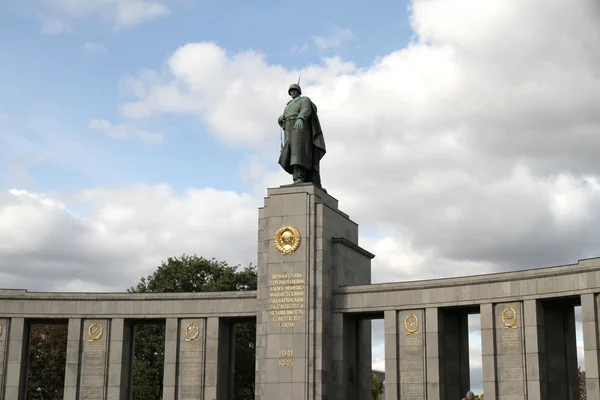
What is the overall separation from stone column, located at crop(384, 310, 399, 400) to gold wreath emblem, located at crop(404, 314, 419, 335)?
1.62 ft

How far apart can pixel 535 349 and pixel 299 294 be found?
10524 millimetres

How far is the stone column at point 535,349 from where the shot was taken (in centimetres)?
3422

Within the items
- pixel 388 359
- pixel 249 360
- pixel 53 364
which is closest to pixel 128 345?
pixel 388 359

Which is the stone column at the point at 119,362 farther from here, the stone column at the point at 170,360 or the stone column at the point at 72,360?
the stone column at the point at 170,360

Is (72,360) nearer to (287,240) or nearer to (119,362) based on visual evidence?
(119,362)

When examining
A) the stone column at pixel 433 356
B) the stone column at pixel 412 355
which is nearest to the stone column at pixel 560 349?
the stone column at pixel 433 356

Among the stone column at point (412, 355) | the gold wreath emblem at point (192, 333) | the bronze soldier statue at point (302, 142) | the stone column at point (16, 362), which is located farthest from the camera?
the stone column at point (16, 362)

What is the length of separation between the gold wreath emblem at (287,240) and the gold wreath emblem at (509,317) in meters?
9.67

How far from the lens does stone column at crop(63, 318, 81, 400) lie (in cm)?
4150

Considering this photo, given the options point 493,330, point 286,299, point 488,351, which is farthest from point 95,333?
point 493,330

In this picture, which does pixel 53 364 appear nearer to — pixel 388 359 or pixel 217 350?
pixel 217 350

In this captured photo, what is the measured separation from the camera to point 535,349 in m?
34.5

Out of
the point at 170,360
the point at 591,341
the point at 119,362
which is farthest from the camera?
the point at 119,362

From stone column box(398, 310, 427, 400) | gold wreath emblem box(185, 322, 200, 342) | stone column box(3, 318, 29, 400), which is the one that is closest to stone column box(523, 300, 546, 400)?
stone column box(398, 310, 427, 400)
